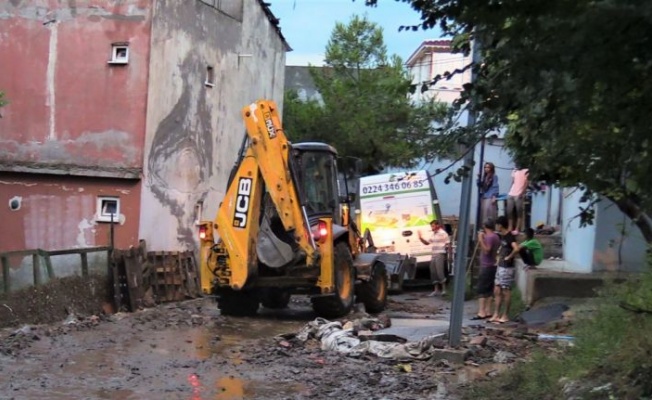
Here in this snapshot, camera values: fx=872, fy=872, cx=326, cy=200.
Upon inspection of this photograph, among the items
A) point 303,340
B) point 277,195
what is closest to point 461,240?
point 303,340

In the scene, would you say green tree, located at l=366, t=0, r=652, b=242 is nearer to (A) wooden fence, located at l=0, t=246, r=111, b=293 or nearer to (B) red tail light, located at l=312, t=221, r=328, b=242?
(B) red tail light, located at l=312, t=221, r=328, b=242

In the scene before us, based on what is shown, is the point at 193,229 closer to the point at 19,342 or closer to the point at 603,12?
the point at 19,342

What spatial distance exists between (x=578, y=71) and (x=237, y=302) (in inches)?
450

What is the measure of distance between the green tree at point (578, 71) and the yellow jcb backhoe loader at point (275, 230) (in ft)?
27.6

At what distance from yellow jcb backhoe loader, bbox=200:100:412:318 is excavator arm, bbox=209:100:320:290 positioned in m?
0.02

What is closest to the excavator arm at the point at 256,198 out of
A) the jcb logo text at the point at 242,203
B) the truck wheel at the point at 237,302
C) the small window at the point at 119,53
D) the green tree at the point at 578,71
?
the jcb logo text at the point at 242,203

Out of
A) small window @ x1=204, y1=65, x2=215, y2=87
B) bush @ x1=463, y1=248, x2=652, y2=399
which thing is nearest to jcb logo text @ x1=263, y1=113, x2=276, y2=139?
bush @ x1=463, y1=248, x2=652, y2=399

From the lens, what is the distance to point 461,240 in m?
10.4

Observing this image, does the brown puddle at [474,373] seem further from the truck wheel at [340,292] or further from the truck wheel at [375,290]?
the truck wheel at [375,290]

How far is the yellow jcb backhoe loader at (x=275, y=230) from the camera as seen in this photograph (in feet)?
44.3

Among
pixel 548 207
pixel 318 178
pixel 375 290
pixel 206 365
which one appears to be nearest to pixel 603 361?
pixel 206 365

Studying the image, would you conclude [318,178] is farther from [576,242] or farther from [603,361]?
[603,361]

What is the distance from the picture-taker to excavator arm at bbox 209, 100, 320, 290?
13422 millimetres

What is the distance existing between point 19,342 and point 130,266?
5.25 metres
